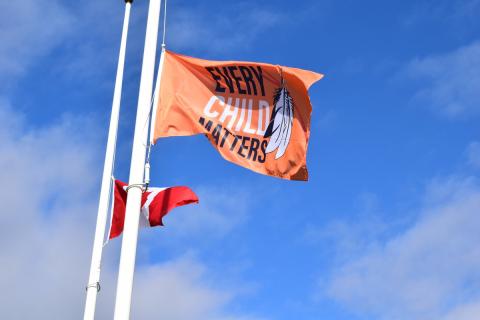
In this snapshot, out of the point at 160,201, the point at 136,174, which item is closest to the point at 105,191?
the point at 160,201

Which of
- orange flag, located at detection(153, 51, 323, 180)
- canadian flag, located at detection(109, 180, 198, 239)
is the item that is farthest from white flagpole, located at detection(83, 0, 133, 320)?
orange flag, located at detection(153, 51, 323, 180)

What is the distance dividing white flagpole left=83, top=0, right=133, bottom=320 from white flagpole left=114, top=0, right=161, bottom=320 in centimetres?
676

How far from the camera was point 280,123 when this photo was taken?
51.6 feet

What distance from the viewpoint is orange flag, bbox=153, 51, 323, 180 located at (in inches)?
553

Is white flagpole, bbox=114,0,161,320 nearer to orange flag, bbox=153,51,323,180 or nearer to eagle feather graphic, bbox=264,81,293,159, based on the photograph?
orange flag, bbox=153,51,323,180

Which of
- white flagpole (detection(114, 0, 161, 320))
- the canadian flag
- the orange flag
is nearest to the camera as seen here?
white flagpole (detection(114, 0, 161, 320))

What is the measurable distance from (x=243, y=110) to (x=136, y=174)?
3118mm

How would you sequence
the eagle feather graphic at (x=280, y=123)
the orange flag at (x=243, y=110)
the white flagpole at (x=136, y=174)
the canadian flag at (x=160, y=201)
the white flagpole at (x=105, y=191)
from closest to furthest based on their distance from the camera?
the white flagpole at (x=136, y=174) → the orange flag at (x=243, y=110) → the canadian flag at (x=160, y=201) → the eagle feather graphic at (x=280, y=123) → the white flagpole at (x=105, y=191)

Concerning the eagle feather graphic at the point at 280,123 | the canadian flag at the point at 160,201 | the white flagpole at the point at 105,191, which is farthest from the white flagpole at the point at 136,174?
the white flagpole at the point at 105,191

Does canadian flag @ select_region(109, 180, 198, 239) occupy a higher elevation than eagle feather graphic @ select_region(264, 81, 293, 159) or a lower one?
lower

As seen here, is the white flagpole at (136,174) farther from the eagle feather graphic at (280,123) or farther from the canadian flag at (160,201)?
the eagle feather graphic at (280,123)

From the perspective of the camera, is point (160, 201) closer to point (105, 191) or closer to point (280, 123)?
point (280, 123)

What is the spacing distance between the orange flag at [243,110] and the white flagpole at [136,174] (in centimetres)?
30

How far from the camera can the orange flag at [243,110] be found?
1405 cm
